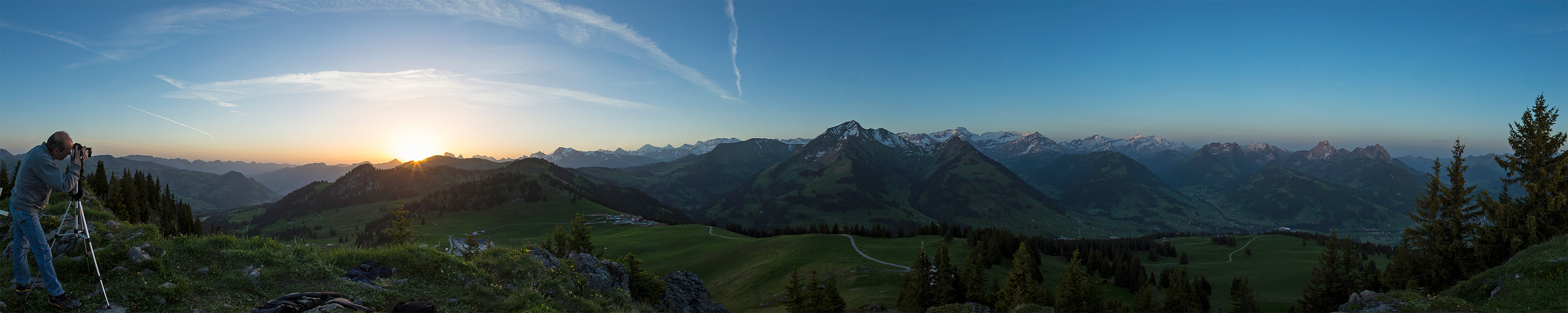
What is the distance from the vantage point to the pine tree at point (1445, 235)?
3181cm

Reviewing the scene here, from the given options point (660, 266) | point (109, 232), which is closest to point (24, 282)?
point (109, 232)

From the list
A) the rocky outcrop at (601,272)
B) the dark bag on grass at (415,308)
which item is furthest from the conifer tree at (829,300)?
the dark bag on grass at (415,308)

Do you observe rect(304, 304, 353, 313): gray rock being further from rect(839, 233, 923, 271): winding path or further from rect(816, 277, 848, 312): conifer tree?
rect(839, 233, 923, 271): winding path

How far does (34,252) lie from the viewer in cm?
988

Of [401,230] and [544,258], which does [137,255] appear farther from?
[401,230]

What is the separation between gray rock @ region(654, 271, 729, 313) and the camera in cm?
2697

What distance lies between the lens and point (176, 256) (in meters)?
12.9

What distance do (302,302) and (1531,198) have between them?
198 feet

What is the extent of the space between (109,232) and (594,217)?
173926 millimetres

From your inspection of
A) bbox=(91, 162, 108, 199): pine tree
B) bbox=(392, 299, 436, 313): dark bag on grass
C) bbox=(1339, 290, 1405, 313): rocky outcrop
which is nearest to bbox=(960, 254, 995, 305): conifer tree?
bbox=(1339, 290, 1405, 313): rocky outcrop

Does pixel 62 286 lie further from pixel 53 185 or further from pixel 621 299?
pixel 621 299

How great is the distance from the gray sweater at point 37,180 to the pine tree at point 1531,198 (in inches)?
2370

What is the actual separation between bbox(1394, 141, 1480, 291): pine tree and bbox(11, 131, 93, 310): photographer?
6044cm

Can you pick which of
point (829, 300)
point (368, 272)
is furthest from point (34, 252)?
point (829, 300)
